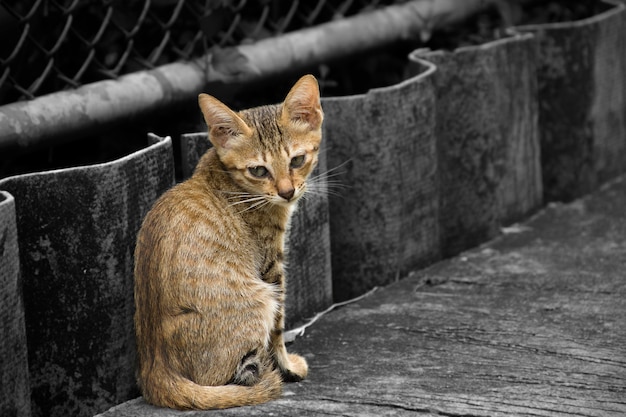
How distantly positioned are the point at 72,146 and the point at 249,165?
3.47 feet

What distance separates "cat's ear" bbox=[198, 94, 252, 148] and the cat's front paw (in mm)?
767

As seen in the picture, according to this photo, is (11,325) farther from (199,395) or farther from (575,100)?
(575,100)

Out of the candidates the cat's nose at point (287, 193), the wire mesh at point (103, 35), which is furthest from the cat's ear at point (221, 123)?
the wire mesh at point (103, 35)

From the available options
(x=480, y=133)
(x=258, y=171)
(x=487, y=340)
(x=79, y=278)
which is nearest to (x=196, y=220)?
(x=258, y=171)

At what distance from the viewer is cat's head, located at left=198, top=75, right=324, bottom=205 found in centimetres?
383

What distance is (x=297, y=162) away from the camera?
393cm

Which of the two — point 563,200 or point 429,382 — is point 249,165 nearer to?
point 429,382

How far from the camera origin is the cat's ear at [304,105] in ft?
12.8

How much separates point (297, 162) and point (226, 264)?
1.55 feet

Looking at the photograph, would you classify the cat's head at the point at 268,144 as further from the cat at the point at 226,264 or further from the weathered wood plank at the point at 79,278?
the weathered wood plank at the point at 79,278

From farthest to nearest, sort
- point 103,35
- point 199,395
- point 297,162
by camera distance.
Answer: point 103,35 < point 297,162 < point 199,395

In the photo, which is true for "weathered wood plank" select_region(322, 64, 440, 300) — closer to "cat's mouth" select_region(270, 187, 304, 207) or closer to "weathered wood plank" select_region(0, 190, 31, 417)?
"cat's mouth" select_region(270, 187, 304, 207)

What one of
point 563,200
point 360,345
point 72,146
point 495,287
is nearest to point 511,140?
point 563,200

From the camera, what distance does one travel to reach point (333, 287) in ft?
15.8
